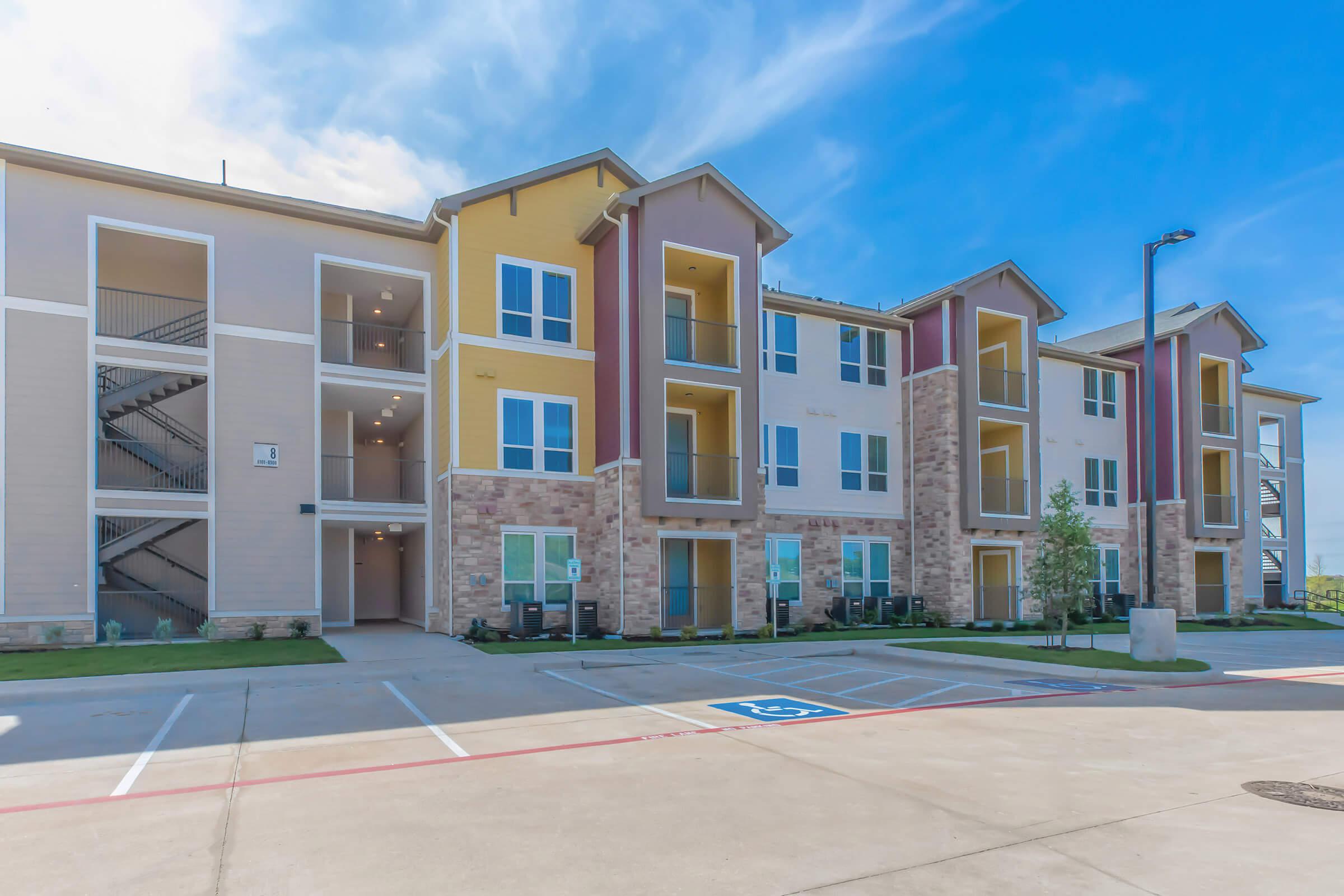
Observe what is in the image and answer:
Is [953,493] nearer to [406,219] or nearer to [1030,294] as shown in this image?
[1030,294]

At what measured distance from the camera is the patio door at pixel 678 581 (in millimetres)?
22562

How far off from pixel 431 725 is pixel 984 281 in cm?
2308

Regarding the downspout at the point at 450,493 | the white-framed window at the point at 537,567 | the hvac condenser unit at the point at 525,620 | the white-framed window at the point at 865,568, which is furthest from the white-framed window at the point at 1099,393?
the downspout at the point at 450,493

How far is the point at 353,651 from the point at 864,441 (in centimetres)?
1653

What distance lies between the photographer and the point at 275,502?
796 inches

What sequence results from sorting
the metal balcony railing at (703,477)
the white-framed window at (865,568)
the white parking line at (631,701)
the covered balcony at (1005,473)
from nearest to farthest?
the white parking line at (631,701) → the metal balcony railing at (703,477) → the white-framed window at (865,568) → the covered balcony at (1005,473)

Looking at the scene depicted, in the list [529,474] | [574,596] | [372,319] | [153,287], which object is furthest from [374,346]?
[574,596]

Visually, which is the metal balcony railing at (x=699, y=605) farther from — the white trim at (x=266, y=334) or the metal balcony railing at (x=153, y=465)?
→ the metal balcony railing at (x=153, y=465)

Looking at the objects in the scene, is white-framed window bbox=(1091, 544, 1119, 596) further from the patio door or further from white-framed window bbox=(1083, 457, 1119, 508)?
the patio door

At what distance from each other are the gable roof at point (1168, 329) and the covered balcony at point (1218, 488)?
4686 millimetres

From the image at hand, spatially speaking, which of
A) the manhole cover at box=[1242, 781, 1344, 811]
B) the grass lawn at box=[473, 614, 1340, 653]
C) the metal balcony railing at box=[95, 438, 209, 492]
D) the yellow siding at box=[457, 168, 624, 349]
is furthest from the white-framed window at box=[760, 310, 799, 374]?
the manhole cover at box=[1242, 781, 1344, 811]

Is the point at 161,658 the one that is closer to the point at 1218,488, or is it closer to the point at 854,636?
the point at 854,636

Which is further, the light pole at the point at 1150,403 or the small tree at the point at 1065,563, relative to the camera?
the small tree at the point at 1065,563

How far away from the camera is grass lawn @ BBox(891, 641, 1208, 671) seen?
1521cm
